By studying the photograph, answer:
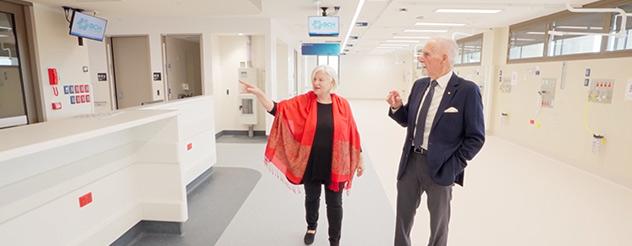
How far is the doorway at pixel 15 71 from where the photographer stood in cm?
399

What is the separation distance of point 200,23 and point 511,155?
20.0 feet

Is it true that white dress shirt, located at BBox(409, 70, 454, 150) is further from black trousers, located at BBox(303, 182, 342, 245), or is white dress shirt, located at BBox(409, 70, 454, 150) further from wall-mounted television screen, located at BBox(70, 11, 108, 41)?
wall-mounted television screen, located at BBox(70, 11, 108, 41)

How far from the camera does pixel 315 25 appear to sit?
563cm

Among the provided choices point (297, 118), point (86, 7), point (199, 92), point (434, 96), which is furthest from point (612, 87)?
point (199, 92)

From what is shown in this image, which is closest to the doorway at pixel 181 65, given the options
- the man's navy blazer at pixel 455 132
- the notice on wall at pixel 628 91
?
the man's navy blazer at pixel 455 132

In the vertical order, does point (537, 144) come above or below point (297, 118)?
below

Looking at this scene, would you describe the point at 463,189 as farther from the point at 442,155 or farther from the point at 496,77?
the point at 496,77

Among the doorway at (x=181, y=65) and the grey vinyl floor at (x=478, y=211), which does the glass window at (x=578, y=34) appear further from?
the doorway at (x=181, y=65)

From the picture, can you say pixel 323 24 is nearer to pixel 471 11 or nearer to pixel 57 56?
pixel 471 11

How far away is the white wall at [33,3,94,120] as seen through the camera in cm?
433

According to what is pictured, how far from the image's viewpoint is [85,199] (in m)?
2.17

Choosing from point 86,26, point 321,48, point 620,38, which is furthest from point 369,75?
point 86,26

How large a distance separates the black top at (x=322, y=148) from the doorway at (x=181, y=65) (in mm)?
5140

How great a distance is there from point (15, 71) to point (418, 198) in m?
4.86
